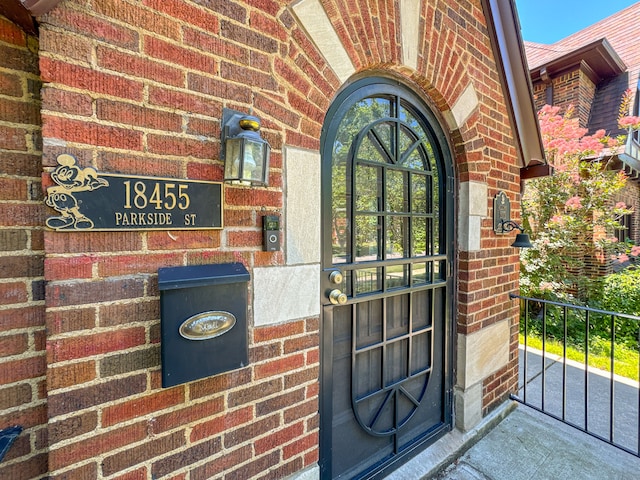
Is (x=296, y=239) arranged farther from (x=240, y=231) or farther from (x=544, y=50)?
(x=544, y=50)

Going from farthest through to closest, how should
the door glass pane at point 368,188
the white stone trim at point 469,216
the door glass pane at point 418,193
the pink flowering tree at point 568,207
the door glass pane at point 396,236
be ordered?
1. the pink flowering tree at point 568,207
2. the white stone trim at point 469,216
3. the door glass pane at point 418,193
4. the door glass pane at point 396,236
5. the door glass pane at point 368,188

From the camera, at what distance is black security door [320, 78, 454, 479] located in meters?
1.78

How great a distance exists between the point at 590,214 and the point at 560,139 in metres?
1.55

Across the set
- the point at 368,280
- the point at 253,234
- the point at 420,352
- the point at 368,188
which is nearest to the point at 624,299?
the point at 420,352

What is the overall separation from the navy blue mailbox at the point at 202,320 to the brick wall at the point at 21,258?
411 millimetres

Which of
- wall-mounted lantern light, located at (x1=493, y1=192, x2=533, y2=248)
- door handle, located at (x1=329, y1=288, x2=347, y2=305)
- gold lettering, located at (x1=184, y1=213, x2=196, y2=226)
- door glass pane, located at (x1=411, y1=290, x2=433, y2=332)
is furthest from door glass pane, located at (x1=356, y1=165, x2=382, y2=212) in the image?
wall-mounted lantern light, located at (x1=493, y1=192, x2=533, y2=248)

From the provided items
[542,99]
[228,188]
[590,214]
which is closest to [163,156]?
[228,188]

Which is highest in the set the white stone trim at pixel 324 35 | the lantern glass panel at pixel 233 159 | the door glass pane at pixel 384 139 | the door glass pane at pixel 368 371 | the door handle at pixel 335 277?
the white stone trim at pixel 324 35

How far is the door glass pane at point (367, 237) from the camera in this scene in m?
1.89

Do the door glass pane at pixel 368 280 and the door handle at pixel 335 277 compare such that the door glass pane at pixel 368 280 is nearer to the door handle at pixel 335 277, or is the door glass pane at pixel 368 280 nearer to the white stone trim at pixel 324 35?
the door handle at pixel 335 277

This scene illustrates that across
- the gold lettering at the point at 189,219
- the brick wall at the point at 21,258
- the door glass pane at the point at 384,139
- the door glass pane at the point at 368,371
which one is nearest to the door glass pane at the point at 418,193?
the door glass pane at the point at 384,139

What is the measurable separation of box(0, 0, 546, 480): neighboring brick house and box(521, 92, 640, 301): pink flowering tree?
14.2ft

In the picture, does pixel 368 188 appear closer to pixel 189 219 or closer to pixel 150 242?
pixel 189 219

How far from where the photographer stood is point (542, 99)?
7.27 m
